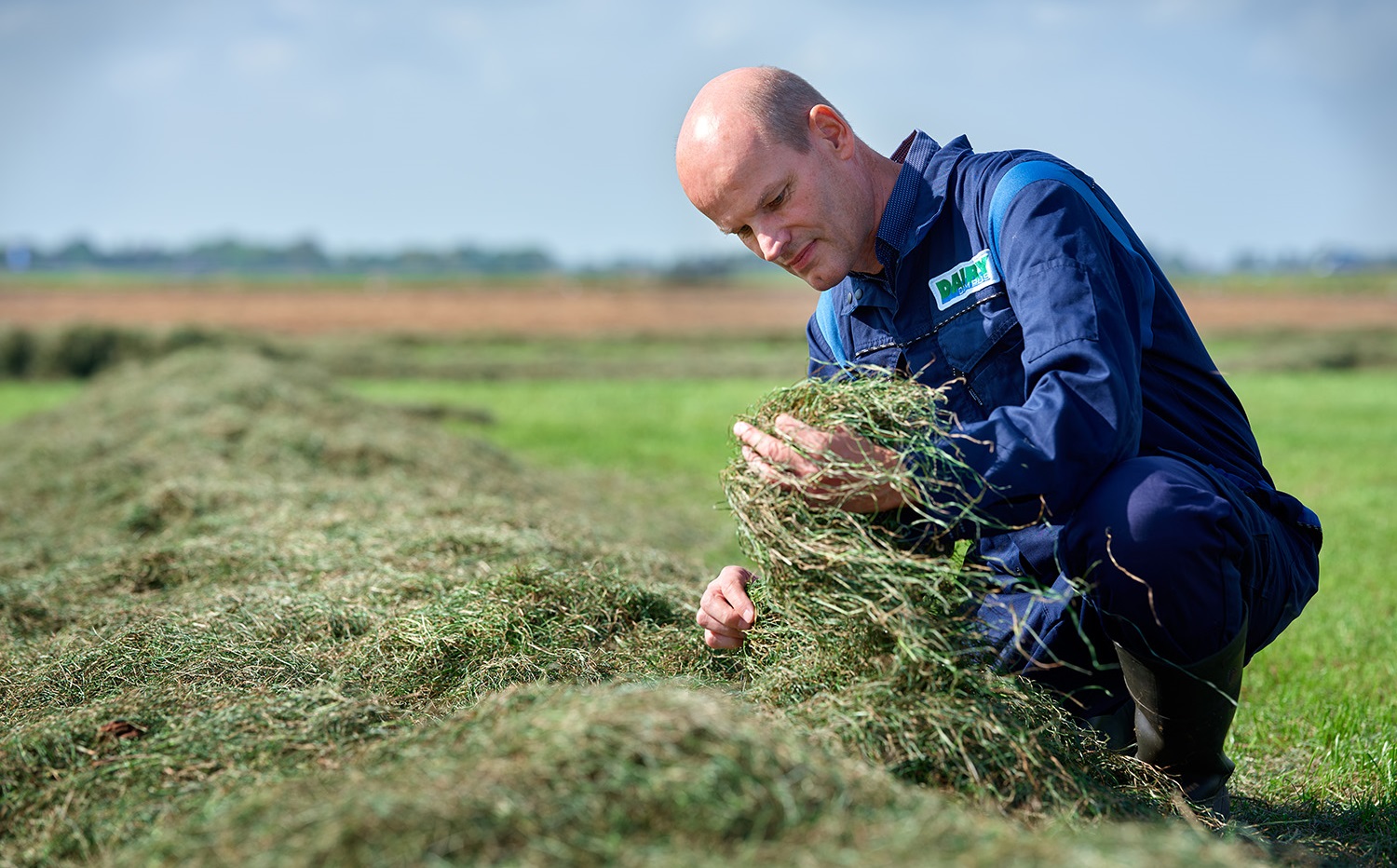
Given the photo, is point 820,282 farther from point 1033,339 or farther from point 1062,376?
point 1062,376

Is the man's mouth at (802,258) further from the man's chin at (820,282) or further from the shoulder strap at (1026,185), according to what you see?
the shoulder strap at (1026,185)

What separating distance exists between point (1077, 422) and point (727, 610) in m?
1.11

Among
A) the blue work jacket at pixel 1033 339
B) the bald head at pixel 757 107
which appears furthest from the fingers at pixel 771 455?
the bald head at pixel 757 107

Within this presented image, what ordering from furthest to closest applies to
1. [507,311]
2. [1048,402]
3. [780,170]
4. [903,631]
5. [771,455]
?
[507,311]
[780,170]
[771,455]
[903,631]
[1048,402]

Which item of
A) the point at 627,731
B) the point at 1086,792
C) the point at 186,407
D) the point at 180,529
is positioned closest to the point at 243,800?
the point at 627,731

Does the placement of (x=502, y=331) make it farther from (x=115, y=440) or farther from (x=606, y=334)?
(x=115, y=440)

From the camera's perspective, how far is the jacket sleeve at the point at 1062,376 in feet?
7.73

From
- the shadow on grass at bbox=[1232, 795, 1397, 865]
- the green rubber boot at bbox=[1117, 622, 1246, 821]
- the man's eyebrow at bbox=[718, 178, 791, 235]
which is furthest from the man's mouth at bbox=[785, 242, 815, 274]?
the shadow on grass at bbox=[1232, 795, 1397, 865]

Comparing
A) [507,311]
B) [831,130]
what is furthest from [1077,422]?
[507,311]

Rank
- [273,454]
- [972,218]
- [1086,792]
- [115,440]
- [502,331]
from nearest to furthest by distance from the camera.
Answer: [1086,792] < [972,218] < [273,454] < [115,440] < [502,331]

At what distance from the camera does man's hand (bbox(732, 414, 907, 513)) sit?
2482 mm

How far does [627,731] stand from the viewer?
195cm

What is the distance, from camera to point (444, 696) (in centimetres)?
296

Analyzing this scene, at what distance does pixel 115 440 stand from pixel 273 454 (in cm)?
207
